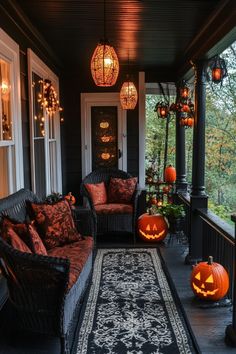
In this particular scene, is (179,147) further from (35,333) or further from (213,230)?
(35,333)

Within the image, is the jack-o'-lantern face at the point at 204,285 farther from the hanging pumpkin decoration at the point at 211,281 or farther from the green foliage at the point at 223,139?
the green foliage at the point at 223,139

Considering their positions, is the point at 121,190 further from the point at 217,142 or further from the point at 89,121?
the point at 217,142

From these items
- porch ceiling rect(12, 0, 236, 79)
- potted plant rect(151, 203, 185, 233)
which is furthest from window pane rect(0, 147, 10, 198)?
potted plant rect(151, 203, 185, 233)

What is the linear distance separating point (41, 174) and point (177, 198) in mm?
2171

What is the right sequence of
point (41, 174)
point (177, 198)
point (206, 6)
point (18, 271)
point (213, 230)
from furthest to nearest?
point (177, 198)
point (41, 174)
point (213, 230)
point (206, 6)
point (18, 271)

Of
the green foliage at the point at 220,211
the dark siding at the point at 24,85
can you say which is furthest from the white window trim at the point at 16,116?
the green foliage at the point at 220,211

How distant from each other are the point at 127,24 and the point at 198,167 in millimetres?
1730

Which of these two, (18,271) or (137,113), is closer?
(18,271)

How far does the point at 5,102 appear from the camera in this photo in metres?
3.51

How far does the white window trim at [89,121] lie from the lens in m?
6.80

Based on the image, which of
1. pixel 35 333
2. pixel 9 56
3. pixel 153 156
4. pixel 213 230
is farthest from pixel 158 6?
pixel 153 156

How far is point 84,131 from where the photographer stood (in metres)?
6.88

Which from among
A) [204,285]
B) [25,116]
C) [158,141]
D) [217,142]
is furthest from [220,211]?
[25,116]

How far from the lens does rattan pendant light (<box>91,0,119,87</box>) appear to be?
124 inches
